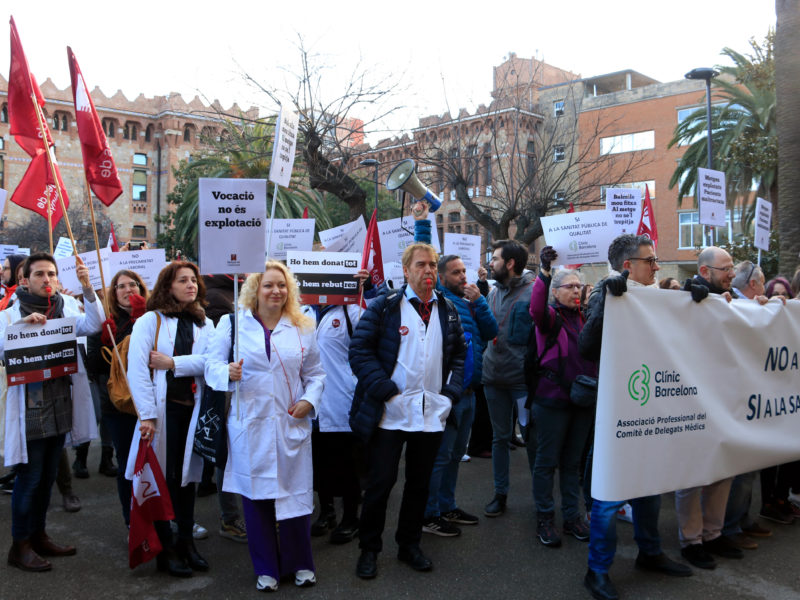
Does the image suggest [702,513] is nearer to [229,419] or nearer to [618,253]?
[618,253]

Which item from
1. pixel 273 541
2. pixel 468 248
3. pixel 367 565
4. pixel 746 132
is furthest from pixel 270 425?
pixel 746 132

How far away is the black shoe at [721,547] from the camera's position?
495 cm

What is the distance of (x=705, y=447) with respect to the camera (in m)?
4.54

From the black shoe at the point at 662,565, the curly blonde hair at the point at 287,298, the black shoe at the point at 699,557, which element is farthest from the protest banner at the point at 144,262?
the black shoe at the point at 699,557

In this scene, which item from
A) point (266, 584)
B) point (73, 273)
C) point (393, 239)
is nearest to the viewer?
point (266, 584)

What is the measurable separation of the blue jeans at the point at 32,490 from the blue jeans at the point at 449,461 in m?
2.69

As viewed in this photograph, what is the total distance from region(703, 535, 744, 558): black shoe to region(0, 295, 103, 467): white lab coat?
14.4ft

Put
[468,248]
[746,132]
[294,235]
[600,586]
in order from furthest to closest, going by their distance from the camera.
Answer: [746,132] < [468,248] < [294,235] < [600,586]

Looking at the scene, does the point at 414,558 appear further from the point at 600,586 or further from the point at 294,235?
the point at 294,235

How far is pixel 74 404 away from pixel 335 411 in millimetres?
1856

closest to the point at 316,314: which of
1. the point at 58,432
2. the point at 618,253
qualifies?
the point at 58,432

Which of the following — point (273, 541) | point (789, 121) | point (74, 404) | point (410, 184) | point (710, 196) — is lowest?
point (273, 541)

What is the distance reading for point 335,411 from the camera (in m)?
5.50

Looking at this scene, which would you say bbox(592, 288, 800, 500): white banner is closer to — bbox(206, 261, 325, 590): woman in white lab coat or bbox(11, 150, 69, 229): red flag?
bbox(206, 261, 325, 590): woman in white lab coat
